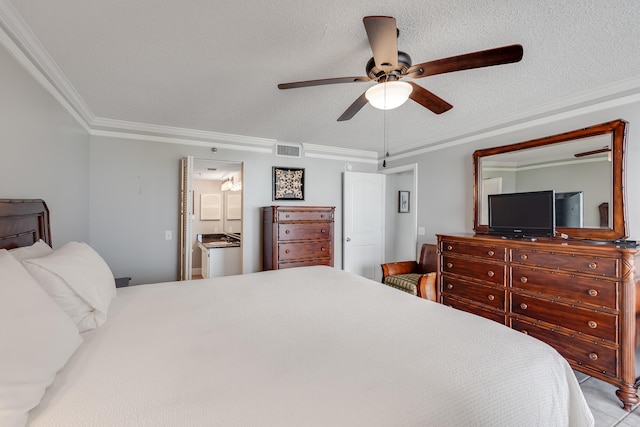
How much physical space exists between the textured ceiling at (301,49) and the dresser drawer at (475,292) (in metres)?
1.79

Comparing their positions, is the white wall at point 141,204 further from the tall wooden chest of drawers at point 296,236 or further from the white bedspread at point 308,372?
the white bedspread at point 308,372

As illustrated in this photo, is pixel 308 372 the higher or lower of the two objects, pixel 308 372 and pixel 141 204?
the lower

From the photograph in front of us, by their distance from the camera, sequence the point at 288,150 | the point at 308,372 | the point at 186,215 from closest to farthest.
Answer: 1. the point at 308,372
2. the point at 186,215
3. the point at 288,150

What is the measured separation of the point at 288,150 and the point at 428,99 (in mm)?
2567

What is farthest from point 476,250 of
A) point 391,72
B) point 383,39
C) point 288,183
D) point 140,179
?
point 140,179

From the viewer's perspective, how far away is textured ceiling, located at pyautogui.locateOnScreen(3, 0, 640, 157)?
1.50 metres

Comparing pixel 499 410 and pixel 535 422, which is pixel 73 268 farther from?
pixel 535 422

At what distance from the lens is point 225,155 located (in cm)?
387

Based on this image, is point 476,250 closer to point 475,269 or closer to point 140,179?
point 475,269

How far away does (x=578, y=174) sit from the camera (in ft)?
8.36

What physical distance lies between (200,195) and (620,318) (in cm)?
666

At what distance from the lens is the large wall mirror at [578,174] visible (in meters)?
2.30

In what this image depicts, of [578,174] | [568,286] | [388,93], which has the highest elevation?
[388,93]

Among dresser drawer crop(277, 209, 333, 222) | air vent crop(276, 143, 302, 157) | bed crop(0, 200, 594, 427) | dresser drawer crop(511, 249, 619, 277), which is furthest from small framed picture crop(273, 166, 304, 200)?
dresser drawer crop(511, 249, 619, 277)
